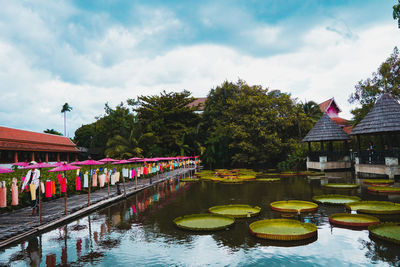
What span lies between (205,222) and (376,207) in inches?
226

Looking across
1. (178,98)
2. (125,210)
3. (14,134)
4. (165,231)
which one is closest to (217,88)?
(178,98)

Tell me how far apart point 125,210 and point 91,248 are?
430 centimetres

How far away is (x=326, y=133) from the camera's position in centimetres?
2364

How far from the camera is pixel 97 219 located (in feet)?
30.0

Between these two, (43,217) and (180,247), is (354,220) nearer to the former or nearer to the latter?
(180,247)

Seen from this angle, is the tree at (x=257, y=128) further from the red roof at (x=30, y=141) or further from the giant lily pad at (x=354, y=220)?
the giant lily pad at (x=354, y=220)

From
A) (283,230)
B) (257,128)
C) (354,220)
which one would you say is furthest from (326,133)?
(283,230)

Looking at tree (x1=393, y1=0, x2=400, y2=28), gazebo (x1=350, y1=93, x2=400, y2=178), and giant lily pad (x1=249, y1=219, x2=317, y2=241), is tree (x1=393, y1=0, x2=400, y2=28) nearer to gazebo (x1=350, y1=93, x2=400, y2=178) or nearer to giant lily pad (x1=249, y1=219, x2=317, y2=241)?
gazebo (x1=350, y1=93, x2=400, y2=178)

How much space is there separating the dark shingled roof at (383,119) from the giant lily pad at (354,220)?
11.5 m

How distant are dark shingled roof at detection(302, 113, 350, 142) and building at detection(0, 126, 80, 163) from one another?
23.2m

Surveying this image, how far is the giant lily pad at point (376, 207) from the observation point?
8304 mm

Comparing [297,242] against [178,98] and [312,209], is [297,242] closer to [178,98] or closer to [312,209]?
[312,209]

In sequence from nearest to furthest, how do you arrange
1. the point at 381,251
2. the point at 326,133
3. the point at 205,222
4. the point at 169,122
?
the point at 381,251 → the point at 205,222 → the point at 326,133 → the point at 169,122

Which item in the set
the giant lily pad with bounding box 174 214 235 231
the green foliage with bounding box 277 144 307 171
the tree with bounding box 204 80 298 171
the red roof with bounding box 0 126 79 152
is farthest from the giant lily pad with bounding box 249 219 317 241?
the red roof with bounding box 0 126 79 152
